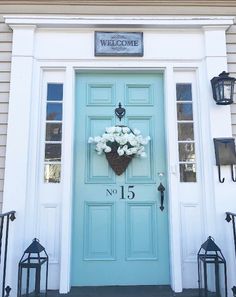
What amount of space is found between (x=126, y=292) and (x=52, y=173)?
1279mm

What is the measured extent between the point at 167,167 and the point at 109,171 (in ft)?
1.87

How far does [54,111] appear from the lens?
3027 millimetres

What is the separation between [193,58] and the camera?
3.07 meters

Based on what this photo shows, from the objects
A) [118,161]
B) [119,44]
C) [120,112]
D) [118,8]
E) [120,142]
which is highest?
[118,8]

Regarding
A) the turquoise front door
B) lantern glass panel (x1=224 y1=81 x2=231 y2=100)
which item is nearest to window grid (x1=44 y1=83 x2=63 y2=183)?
the turquoise front door

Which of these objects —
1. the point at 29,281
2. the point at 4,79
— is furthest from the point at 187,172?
the point at 4,79

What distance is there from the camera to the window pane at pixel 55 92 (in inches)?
120

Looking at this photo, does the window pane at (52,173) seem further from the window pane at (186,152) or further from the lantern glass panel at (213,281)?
the lantern glass panel at (213,281)

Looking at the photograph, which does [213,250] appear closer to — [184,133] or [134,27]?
[184,133]

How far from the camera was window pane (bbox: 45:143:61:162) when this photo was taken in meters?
2.95

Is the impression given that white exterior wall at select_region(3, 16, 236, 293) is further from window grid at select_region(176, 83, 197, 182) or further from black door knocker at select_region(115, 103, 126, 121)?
black door knocker at select_region(115, 103, 126, 121)

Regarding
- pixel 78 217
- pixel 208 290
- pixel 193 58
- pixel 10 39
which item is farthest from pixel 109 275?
pixel 10 39

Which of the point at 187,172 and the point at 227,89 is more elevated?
the point at 227,89

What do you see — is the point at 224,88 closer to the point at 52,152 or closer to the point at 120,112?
the point at 120,112
